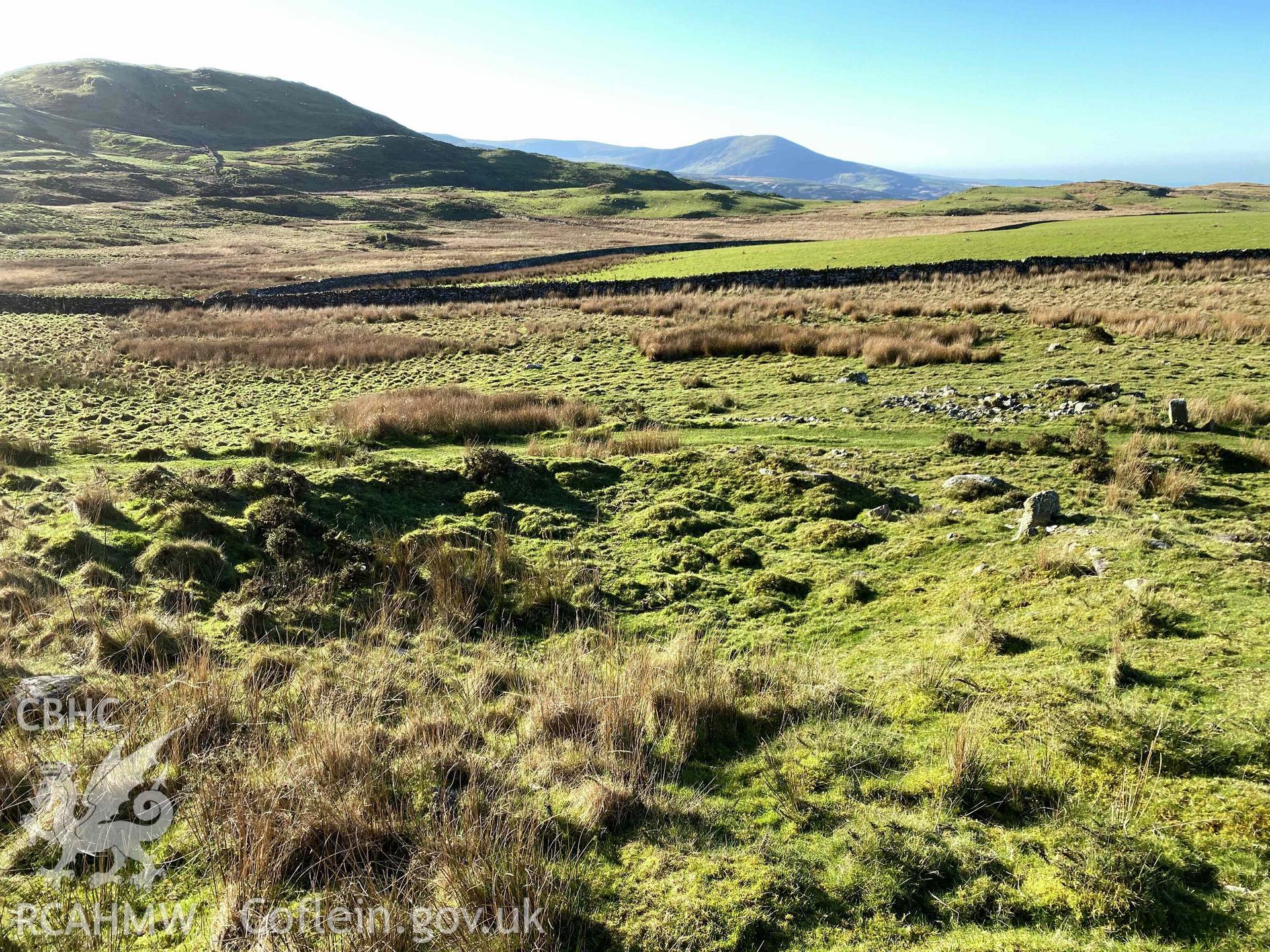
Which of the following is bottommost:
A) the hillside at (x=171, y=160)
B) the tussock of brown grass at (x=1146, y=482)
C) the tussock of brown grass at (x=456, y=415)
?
the tussock of brown grass at (x=456, y=415)

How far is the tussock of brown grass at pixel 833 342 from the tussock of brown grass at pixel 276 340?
26.7ft

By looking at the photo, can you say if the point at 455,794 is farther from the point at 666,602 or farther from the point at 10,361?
the point at 10,361

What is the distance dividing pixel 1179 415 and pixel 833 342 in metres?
12.0

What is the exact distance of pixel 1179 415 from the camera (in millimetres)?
12336

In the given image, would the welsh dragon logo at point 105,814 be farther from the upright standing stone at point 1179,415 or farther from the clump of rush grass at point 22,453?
the upright standing stone at point 1179,415

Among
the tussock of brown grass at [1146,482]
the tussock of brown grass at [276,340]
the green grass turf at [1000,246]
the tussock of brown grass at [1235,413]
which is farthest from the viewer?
the green grass turf at [1000,246]

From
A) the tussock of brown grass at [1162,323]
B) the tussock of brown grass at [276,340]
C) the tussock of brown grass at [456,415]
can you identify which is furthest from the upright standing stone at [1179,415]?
the tussock of brown grass at [276,340]

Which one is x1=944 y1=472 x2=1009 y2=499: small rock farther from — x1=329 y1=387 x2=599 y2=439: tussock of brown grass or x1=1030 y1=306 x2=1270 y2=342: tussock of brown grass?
x1=1030 y1=306 x2=1270 y2=342: tussock of brown grass

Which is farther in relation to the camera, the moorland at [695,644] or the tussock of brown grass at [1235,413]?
the tussock of brown grass at [1235,413]

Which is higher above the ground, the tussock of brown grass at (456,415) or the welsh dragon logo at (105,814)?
the tussock of brown grass at (456,415)

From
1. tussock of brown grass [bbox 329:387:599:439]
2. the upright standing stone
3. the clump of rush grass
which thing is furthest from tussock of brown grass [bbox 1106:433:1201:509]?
the clump of rush grass

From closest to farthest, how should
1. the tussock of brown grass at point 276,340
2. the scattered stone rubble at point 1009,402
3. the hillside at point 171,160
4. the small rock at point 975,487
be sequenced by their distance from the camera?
the small rock at point 975,487, the scattered stone rubble at point 1009,402, the tussock of brown grass at point 276,340, the hillside at point 171,160

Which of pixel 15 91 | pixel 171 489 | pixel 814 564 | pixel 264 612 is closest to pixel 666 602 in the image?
pixel 814 564

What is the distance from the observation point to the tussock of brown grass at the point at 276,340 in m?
26.4
